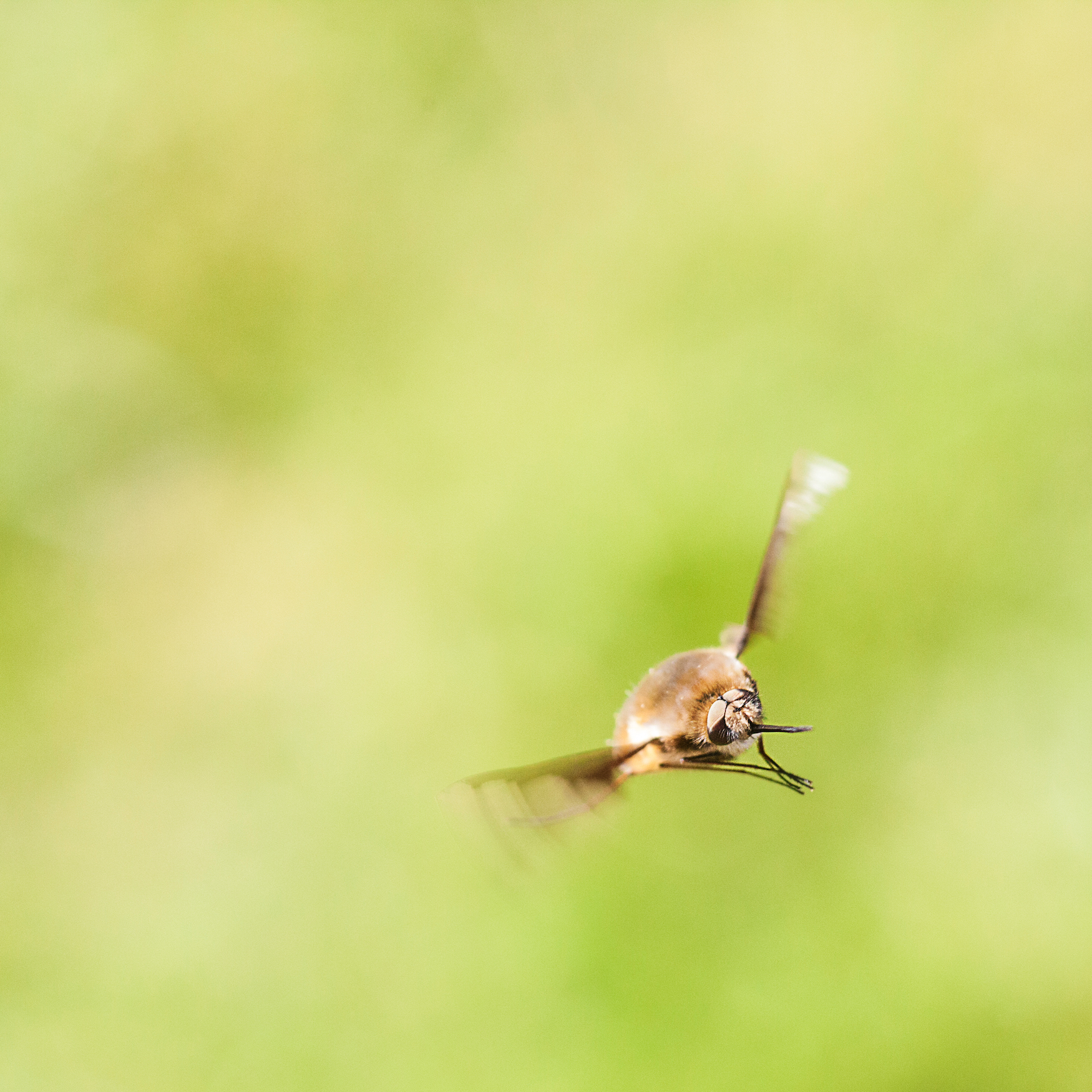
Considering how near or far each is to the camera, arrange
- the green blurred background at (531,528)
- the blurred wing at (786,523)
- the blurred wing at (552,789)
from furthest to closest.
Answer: the green blurred background at (531,528) < the blurred wing at (786,523) < the blurred wing at (552,789)

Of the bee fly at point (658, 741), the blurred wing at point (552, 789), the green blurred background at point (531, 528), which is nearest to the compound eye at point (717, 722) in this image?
the bee fly at point (658, 741)

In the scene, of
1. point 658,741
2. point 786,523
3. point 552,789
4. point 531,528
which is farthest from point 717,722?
point 531,528

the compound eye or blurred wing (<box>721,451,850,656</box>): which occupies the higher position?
blurred wing (<box>721,451,850,656</box>)

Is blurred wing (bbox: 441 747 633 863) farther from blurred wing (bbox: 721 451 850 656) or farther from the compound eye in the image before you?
blurred wing (bbox: 721 451 850 656)

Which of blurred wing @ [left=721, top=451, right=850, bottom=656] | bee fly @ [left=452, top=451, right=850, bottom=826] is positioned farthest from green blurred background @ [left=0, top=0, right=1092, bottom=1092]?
bee fly @ [left=452, top=451, right=850, bottom=826]

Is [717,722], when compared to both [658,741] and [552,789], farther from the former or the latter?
[552,789]

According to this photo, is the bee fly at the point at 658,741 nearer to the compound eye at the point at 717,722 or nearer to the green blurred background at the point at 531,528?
the compound eye at the point at 717,722
